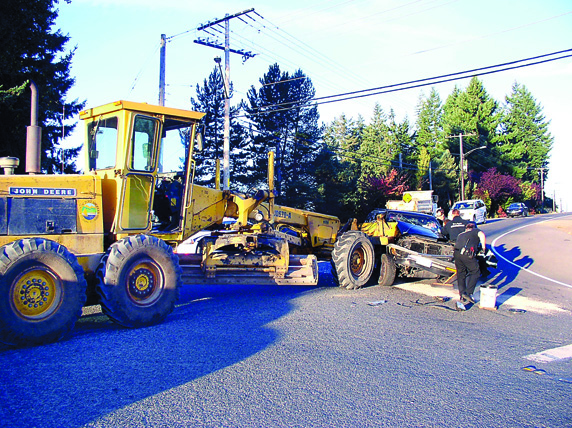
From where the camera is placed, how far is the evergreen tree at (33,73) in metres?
18.9

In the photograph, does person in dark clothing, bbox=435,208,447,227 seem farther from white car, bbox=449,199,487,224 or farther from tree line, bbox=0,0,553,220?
white car, bbox=449,199,487,224

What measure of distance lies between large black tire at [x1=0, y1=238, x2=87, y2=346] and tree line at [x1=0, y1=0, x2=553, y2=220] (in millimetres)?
3066

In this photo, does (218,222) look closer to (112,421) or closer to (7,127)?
(112,421)

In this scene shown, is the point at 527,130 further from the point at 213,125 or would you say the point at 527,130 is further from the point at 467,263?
the point at 467,263

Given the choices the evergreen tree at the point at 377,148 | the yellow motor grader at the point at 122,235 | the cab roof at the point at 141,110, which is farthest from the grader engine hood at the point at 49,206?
the evergreen tree at the point at 377,148

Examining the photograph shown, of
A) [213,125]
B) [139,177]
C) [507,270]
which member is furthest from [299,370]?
[213,125]

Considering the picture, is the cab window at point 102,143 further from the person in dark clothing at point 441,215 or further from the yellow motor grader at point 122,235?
the person in dark clothing at point 441,215

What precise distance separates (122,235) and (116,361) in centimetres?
272

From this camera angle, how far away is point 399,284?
40.3 feet

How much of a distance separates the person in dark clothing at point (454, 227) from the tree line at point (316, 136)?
638 centimetres

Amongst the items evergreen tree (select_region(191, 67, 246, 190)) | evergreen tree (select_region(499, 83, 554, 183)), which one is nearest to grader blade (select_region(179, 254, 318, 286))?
evergreen tree (select_region(191, 67, 246, 190))

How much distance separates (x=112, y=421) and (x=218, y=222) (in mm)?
6427

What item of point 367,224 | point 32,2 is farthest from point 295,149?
point 367,224

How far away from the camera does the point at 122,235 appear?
7.80 meters
